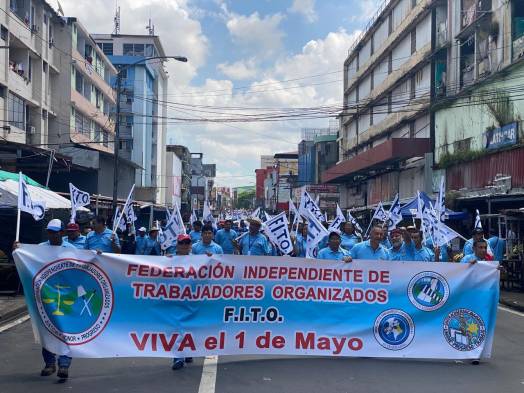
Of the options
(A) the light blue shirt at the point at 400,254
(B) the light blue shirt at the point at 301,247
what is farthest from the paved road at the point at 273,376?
(B) the light blue shirt at the point at 301,247

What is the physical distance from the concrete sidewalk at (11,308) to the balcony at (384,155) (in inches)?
997

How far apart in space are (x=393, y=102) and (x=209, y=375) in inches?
1487

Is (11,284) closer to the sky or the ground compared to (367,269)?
closer to the ground

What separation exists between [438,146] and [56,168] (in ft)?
57.9

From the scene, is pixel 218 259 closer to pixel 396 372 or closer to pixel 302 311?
pixel 302 311

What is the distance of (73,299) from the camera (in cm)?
677

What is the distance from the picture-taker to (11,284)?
13.6 m

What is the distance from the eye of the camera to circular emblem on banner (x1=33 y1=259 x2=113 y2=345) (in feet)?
21.8

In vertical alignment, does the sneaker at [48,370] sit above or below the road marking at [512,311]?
above

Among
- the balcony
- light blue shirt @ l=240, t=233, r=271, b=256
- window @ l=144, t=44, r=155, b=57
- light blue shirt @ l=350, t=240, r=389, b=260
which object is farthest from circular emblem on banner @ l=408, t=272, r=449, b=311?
window @ l=144, t=44, r=155, b=57

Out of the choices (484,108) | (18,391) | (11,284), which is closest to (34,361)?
(18,391)

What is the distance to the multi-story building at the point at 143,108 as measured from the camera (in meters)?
59.3

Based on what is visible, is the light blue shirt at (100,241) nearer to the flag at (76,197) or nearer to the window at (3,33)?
the flag at (76,197)

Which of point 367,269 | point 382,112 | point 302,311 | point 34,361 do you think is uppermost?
point 382,112
